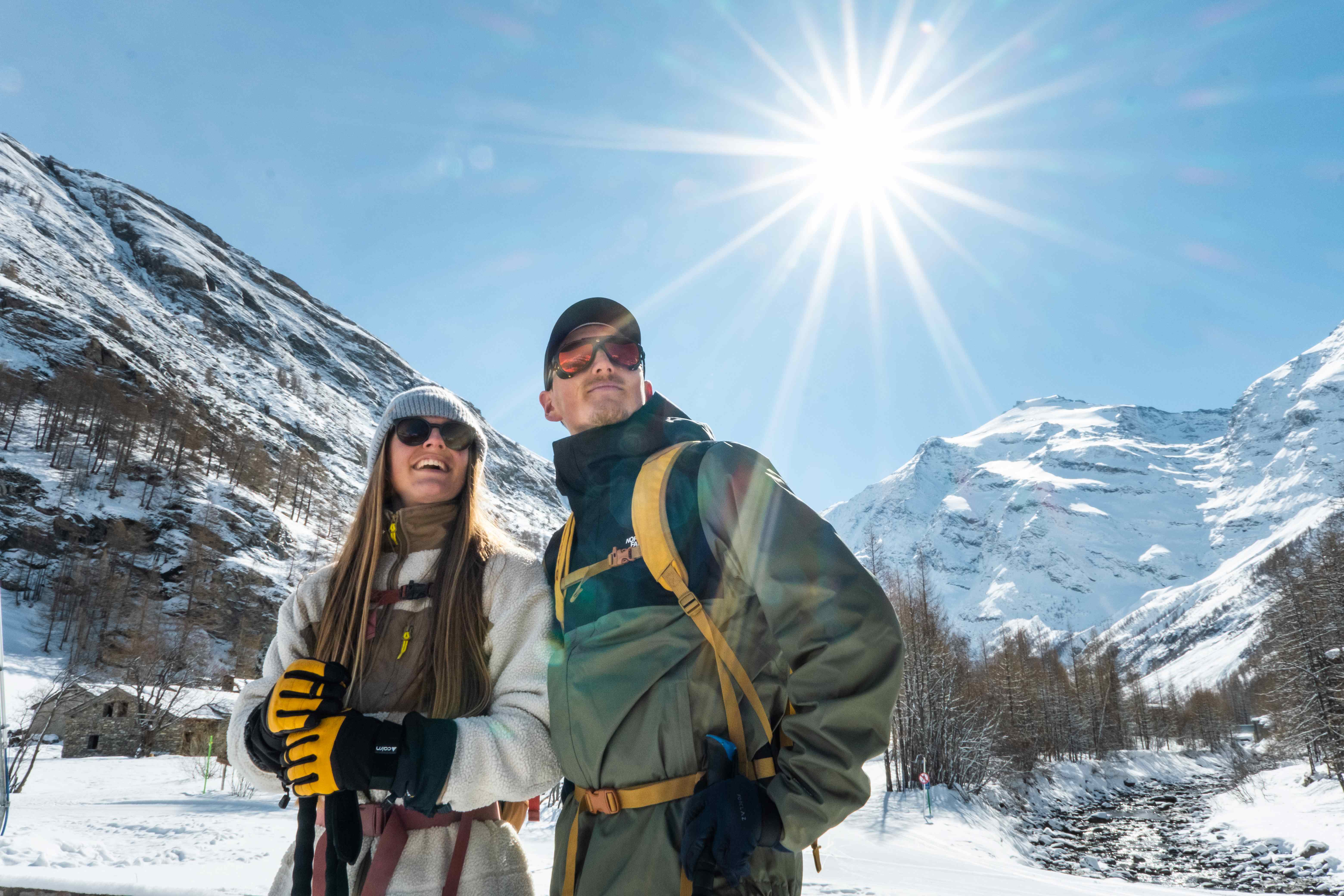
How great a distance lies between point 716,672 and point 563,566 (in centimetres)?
69

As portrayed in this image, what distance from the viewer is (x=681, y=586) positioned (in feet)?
6.44

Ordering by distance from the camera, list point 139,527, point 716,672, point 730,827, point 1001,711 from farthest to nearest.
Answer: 1. point 139,527
2. point 1001,711
3. point 716,672
4. point 730,827

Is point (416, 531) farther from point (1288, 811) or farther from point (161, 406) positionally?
point (161, 406)

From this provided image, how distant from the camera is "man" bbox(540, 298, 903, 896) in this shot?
5.63 feet

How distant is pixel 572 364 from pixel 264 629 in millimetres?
63297

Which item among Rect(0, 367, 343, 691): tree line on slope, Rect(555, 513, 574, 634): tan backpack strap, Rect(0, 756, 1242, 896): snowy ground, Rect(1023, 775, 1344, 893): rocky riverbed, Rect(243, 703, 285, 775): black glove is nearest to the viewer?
Rect(243, 703, 285, 775): black glove

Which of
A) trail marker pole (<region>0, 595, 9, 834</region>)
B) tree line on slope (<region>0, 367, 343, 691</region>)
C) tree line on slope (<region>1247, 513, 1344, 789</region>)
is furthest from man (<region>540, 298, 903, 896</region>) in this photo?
tree line on slope (<region>0, 367, 343, 691</region>)

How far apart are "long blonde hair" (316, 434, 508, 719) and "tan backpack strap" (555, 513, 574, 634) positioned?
0.77ft

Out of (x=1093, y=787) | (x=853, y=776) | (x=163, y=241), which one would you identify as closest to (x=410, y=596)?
(x=853, y=776)

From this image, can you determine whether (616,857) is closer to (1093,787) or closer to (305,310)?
A: (1093,787)

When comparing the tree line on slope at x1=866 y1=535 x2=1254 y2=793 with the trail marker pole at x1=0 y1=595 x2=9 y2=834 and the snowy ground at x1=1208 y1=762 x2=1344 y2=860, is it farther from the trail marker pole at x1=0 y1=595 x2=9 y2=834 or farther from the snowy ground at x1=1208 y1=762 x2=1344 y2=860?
the snowy ground at x1=1208 y1=762 x2=1344 y2=860

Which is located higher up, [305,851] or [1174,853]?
[305,851]

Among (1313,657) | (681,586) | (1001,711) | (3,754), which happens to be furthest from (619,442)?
(1001,711)

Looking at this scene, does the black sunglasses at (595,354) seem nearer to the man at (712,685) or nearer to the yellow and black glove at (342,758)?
the man at (712,685)
